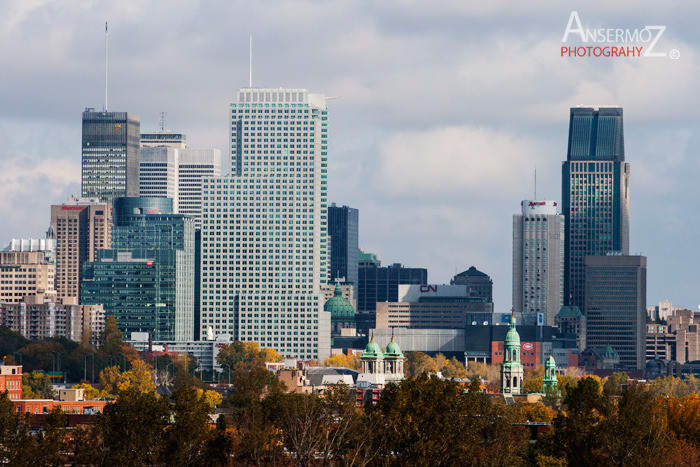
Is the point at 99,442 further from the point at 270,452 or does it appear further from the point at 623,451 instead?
the point at 623,451

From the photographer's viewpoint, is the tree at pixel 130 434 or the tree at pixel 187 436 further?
the tree at pixel 187 436

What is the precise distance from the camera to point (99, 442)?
17738cm

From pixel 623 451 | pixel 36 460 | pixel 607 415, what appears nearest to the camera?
pixel 36 460

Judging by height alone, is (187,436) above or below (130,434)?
below

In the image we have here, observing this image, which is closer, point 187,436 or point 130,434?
point 130,434

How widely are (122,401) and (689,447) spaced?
2231 inches

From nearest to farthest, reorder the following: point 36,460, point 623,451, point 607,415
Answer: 1. point 36,460
2. point 623,451
3. point 607,415

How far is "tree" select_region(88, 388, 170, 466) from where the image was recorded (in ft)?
561

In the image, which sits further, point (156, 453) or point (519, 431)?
point (519, 431)

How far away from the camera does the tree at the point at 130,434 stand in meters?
171

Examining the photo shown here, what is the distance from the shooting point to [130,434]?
174 meters

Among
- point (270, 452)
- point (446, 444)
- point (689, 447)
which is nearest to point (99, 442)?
point (270, 452)

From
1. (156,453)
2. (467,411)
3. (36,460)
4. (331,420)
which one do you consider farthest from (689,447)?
(36,460)

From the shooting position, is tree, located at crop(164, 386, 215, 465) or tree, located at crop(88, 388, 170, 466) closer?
tree, located at crop(88, 388, 170, 466)
